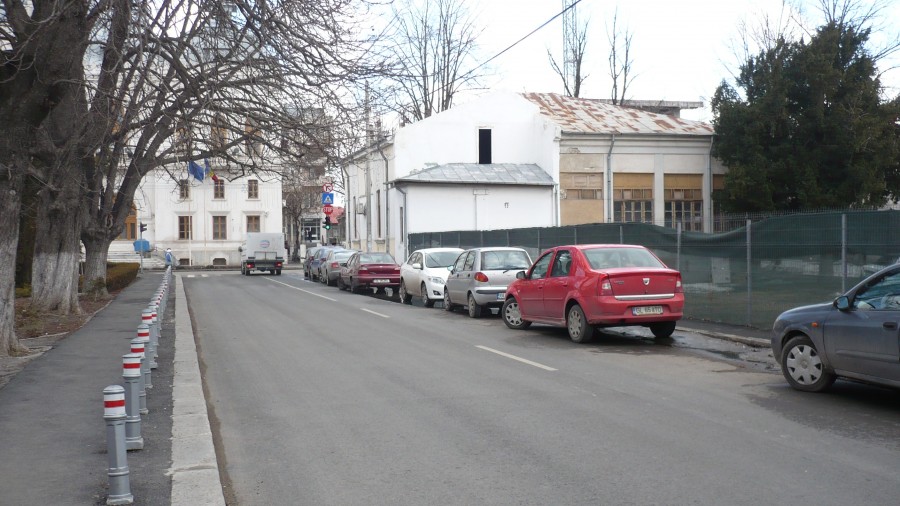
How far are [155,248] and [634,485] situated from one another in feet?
217

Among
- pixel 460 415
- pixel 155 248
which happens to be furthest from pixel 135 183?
pixel 155 248

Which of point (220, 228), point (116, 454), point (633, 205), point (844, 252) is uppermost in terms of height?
point (633, 205)

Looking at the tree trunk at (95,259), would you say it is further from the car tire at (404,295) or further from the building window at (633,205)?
the building window at (633,205)

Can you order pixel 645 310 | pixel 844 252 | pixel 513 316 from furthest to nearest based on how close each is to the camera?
pixel 513 316, pixel 645 310, pixel 844 252

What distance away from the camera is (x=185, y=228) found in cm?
6831

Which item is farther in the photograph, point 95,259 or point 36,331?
point 95,259

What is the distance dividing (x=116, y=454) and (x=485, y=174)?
37.2 metres

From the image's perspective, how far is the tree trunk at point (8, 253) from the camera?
12422 millimetres

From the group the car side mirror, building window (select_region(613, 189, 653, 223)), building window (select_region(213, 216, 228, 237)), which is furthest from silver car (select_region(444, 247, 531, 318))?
building window (select_region(213, 216, 228, 237))

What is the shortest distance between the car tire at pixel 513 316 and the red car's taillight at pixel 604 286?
3291 millimetres

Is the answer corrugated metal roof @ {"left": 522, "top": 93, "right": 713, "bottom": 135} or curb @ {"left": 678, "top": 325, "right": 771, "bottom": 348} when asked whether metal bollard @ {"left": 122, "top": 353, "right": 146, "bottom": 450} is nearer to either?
curb @ {"left": 678, "top": 325, "right": 771, "bottom": 348}

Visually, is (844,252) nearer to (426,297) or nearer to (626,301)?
(626,301)

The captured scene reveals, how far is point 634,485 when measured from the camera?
570 centimetres

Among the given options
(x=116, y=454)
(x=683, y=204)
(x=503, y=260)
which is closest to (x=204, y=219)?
(x=683, y=204)
